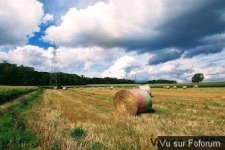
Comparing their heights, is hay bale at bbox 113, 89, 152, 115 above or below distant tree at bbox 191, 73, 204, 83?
below

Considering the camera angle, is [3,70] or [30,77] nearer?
[3,70]

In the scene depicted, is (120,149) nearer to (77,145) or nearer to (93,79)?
(77,145)

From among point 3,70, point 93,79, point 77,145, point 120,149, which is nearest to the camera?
point 120,149

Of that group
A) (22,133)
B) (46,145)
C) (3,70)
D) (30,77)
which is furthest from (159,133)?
(30,77)

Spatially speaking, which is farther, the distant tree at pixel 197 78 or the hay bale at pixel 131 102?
the distant tree at pixel 197 78

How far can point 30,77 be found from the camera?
505 ft

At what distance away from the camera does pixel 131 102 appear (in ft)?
63.3

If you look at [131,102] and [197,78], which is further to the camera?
[197,78]

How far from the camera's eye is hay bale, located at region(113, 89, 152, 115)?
19.0m

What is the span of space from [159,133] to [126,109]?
8623mm

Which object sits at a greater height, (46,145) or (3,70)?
(3,70)

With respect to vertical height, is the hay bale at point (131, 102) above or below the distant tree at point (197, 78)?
below

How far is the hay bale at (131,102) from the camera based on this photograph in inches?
749

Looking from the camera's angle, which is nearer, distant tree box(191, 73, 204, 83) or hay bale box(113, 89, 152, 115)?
hay bale box(113, 89, 152, 115)
